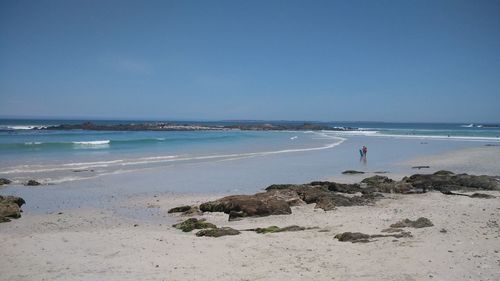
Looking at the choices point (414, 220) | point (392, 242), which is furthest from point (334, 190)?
point (392, 242)

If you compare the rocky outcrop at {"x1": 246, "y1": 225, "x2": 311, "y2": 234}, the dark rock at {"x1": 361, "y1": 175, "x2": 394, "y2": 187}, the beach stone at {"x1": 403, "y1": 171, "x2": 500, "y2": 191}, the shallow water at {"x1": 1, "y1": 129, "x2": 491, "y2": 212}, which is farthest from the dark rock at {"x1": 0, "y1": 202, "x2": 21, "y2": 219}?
the beach stone at {"x1": 403, "y1": 171, "x2": 500, "y2": 191}

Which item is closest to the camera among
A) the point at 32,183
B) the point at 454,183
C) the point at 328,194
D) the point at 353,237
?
the point at 353,237

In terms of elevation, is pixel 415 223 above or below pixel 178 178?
above

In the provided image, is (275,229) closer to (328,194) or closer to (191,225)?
(191,225)

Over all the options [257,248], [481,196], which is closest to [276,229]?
[257,248]

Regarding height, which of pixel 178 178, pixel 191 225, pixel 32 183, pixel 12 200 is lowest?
pixel 178 178

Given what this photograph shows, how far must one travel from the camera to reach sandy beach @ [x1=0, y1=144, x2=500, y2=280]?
711 cm

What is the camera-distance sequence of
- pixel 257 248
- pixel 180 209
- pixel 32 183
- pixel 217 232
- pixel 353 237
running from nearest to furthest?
pixel 257 248 → pixel 353 237 → pixel 217 232 → pixel 180 209 → pixel 32 183

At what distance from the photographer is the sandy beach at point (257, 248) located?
23.3 ft

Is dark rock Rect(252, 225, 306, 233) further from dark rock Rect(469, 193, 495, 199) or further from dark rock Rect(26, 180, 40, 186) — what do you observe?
dark rock Rect(26, 180, 40, 186)

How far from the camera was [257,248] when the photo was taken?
28.3 feet

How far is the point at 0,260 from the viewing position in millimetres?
7906

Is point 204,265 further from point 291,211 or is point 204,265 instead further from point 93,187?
point 93,187

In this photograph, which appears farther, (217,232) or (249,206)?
(249,206)
